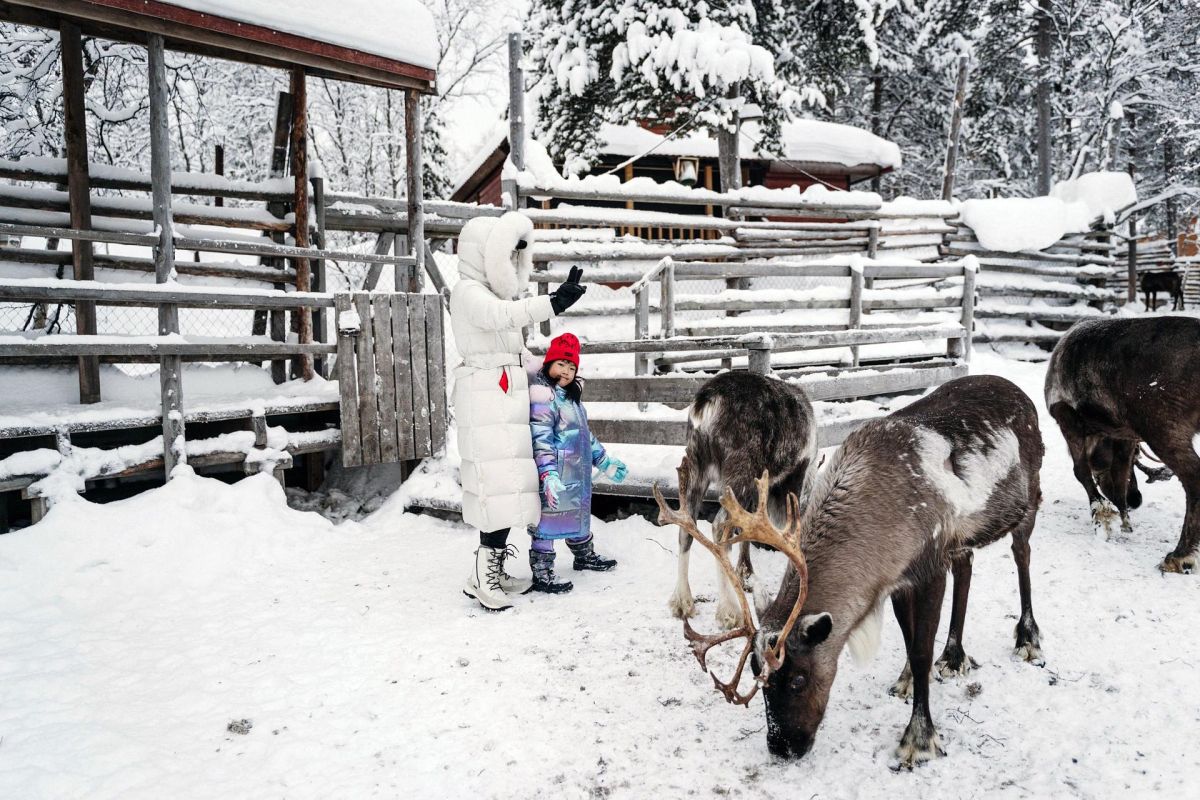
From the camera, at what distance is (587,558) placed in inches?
191

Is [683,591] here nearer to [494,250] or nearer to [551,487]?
[551,487]

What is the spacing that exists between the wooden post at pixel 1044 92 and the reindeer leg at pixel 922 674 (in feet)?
62.1

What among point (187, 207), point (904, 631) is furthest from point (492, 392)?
point (187, 207)

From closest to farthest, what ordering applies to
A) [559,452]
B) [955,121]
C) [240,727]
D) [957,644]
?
[240,727], [957,644], [559,452], [955,121]

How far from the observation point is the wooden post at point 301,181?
7.61 meters

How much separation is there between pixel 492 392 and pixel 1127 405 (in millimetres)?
4165

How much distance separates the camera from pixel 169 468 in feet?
17.9

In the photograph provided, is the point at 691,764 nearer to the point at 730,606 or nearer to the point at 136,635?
the point at 730,606

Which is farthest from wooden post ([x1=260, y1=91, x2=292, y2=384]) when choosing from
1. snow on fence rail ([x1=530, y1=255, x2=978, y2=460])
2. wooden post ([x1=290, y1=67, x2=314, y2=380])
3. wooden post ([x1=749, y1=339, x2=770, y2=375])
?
wooden post ([x1=749, y1=339, x2=770, y2=375])

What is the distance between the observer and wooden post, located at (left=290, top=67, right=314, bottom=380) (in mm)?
7609

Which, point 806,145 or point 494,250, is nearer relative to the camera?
point 494,250

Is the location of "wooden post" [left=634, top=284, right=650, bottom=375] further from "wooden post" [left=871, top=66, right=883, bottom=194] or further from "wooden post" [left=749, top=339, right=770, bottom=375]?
"wooden post" [left=871, top=66, right=883, bottom=194]

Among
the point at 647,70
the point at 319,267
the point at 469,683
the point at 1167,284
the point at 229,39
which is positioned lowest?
the point at 469,683

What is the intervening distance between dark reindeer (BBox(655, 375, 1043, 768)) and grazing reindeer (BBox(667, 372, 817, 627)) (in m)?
0.62
